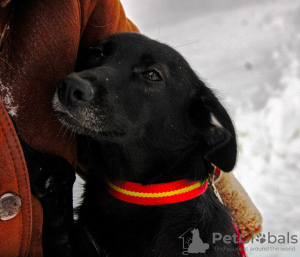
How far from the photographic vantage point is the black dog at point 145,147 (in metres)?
1.86

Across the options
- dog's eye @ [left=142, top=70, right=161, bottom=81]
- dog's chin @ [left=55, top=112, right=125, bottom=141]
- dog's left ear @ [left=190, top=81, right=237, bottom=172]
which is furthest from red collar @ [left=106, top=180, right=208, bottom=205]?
dog's eye @ [left=142, top=70, right=161, bottom=81]

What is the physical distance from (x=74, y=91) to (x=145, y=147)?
0.64m

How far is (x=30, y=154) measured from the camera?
5.14 feet

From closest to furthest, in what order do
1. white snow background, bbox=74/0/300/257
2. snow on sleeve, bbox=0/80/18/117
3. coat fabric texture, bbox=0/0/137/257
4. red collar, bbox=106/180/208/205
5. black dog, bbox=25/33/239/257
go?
coat fabric texture, bbox=0/0/137/257 → snow on sleeve, bbox=0/80/18/117 → black dog, bbox=25/33/239/257 → red collar, bbox=106/180/208/205 → white snow background, bbox=74/0/300/257

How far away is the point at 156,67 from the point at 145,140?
0.40 metres

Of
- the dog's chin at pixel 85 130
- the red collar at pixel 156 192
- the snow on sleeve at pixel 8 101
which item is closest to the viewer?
the snow on sleeve at pixel 8 101

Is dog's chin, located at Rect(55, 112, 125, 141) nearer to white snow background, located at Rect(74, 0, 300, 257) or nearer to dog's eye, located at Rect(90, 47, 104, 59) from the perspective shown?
dog's eye, located at Rect(90, 47, 104, 59)

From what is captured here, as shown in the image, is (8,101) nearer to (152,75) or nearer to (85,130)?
(85,130)

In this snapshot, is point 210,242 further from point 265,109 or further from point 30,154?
point 265,109

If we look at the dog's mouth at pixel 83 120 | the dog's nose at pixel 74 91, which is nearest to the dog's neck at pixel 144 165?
the dog's mouth at pixel 83 120

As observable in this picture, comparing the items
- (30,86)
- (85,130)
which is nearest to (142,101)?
(85,130)

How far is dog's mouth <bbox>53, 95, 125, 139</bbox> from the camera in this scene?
5.46 ft

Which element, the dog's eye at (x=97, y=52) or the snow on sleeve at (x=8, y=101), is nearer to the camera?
the snow on sleeve at (x=8, y=101)

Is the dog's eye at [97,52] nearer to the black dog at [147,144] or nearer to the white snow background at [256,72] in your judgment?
the black dog at [147,144]
